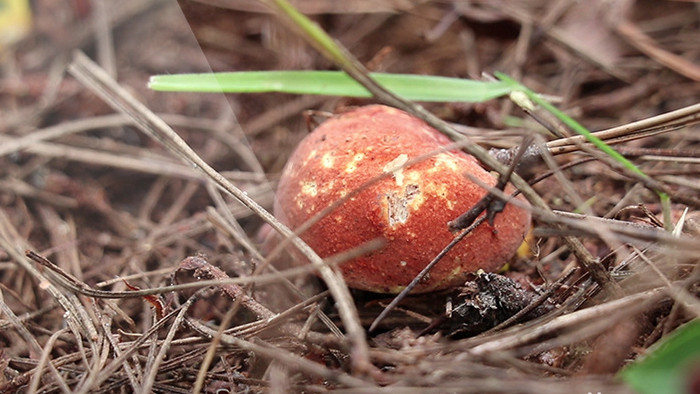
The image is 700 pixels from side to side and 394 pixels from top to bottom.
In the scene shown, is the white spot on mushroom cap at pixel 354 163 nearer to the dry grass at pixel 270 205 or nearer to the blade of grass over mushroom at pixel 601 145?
the dry grass at pixel 270 205

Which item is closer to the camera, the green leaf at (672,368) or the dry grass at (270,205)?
the green leaf at (672,368)

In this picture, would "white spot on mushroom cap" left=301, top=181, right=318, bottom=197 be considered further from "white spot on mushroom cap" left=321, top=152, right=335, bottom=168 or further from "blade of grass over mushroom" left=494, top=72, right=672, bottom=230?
"blade of grass over mushroom" left=494, top=72, right=672, bottom=230

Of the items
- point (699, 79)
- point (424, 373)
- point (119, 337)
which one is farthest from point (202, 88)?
Result: point (699, 79)

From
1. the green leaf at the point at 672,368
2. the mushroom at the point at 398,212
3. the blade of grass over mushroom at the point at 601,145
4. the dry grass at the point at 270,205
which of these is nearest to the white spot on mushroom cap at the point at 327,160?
the mushroom at the point at 398,212

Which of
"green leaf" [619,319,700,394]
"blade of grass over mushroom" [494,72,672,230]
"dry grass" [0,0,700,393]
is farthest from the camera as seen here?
"blade of grass over mushroom" [494,72,672,230]

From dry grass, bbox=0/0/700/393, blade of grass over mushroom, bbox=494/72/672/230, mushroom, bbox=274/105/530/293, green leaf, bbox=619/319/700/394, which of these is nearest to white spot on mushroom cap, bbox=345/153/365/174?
mushroom, bbox=274/105/530/293
